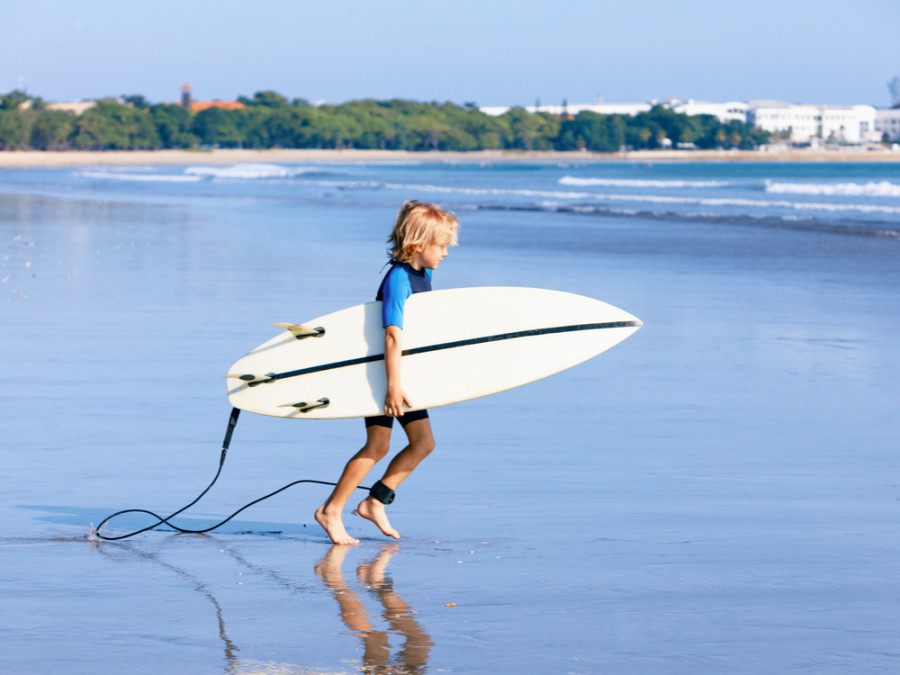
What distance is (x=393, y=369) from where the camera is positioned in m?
4.46

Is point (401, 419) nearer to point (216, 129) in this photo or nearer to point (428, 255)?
point (428, 255)

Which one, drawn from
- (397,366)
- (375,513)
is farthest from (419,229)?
(375,513)

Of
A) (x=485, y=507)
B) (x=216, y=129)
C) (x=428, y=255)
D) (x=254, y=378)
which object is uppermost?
(x=216, y=129)

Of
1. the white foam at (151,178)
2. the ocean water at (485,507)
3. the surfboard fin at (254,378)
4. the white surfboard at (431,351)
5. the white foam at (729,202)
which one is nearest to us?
the ocean water at (485,507)

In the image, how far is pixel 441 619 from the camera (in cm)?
367

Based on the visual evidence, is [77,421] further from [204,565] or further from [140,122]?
[140,122]

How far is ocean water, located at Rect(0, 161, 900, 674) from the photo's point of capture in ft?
11.4

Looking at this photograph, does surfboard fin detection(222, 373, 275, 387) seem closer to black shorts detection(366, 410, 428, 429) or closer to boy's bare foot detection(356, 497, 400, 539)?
black shorts detection(366, 410, 428, 429)

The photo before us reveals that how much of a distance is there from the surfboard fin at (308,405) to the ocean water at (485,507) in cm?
49

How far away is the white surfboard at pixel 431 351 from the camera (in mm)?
4699

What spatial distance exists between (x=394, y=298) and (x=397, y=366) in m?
0.25

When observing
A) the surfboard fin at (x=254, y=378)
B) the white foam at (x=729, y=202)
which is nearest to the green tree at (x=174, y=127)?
Result: the white foam at (x=729, y=202)

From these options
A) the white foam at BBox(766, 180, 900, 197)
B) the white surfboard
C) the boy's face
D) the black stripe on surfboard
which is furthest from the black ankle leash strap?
the white foam at BBox(766, 180, 900, 197)

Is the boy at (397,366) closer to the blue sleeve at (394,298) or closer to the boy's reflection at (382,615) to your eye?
the blue sleeve at (394,298)
